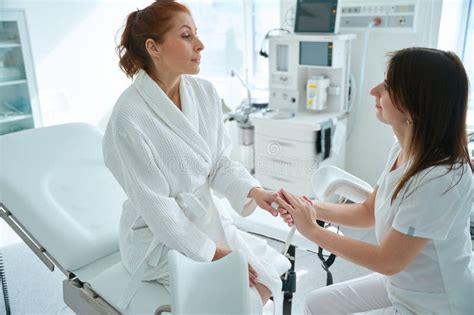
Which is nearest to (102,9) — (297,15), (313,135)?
(297,15)

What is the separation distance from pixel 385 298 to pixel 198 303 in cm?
65

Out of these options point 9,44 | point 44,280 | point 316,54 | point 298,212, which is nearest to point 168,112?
point 298,212

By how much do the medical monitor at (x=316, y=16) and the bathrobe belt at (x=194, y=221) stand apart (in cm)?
186

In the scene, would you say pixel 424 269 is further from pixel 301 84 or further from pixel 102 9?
pixel 102 9

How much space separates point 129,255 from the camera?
1.27m

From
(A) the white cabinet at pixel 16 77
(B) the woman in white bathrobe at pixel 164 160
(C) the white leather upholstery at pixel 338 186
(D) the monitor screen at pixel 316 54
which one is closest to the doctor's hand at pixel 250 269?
(B) the woman in white bathrobe at pixel 164 160

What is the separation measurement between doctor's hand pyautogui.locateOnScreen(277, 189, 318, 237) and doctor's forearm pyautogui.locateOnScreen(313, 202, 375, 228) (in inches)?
4.0

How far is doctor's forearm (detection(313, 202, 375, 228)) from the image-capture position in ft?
4.51

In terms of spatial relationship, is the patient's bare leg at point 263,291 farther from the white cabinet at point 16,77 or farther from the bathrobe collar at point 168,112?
the white cabinet at point 16,77

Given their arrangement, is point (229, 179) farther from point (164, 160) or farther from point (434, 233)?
point (434, 233)

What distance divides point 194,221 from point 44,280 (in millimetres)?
1405

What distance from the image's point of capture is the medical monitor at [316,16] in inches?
110

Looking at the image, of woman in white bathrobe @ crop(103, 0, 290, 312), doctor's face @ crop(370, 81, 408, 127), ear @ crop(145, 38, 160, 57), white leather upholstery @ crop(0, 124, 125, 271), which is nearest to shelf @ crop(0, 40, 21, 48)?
white leather upholstery @ crop(0, 124, 125, 271)

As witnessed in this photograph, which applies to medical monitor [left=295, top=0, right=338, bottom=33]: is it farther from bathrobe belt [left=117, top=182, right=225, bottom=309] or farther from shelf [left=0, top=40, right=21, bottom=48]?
shelf [left=0, top=40, right=21, bottom=48]
